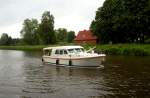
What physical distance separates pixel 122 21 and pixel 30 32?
102863 millimetres

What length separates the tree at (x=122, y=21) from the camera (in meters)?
76.4

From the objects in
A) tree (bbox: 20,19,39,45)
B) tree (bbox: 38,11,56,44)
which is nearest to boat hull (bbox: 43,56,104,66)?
tree (bbox: 38,11,56,44)

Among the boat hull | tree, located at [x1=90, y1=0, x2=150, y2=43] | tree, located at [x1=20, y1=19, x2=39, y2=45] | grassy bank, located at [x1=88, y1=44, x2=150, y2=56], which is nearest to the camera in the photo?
the boat hull


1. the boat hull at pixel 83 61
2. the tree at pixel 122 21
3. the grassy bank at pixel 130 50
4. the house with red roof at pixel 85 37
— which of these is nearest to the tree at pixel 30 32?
the house with red roof at pixel 85 37

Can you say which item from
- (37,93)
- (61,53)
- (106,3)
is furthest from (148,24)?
(37,93)

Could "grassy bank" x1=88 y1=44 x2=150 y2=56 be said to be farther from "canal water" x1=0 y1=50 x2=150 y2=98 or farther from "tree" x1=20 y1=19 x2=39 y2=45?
"tree" x1=20 y1=19 x2=39 y2=45

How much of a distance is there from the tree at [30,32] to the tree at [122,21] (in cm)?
7963

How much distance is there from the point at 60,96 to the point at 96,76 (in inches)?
419

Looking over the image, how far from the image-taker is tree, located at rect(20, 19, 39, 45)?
171 meters

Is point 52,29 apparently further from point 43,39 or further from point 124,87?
point 124,87

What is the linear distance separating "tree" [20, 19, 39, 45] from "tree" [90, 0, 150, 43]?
261 ft

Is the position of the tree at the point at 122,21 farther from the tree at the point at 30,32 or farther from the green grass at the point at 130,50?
the tree at the point at 30,32

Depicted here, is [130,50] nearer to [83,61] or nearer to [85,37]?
[83,61]

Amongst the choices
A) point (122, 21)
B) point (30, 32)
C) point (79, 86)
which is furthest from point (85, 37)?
point (79, 86)
